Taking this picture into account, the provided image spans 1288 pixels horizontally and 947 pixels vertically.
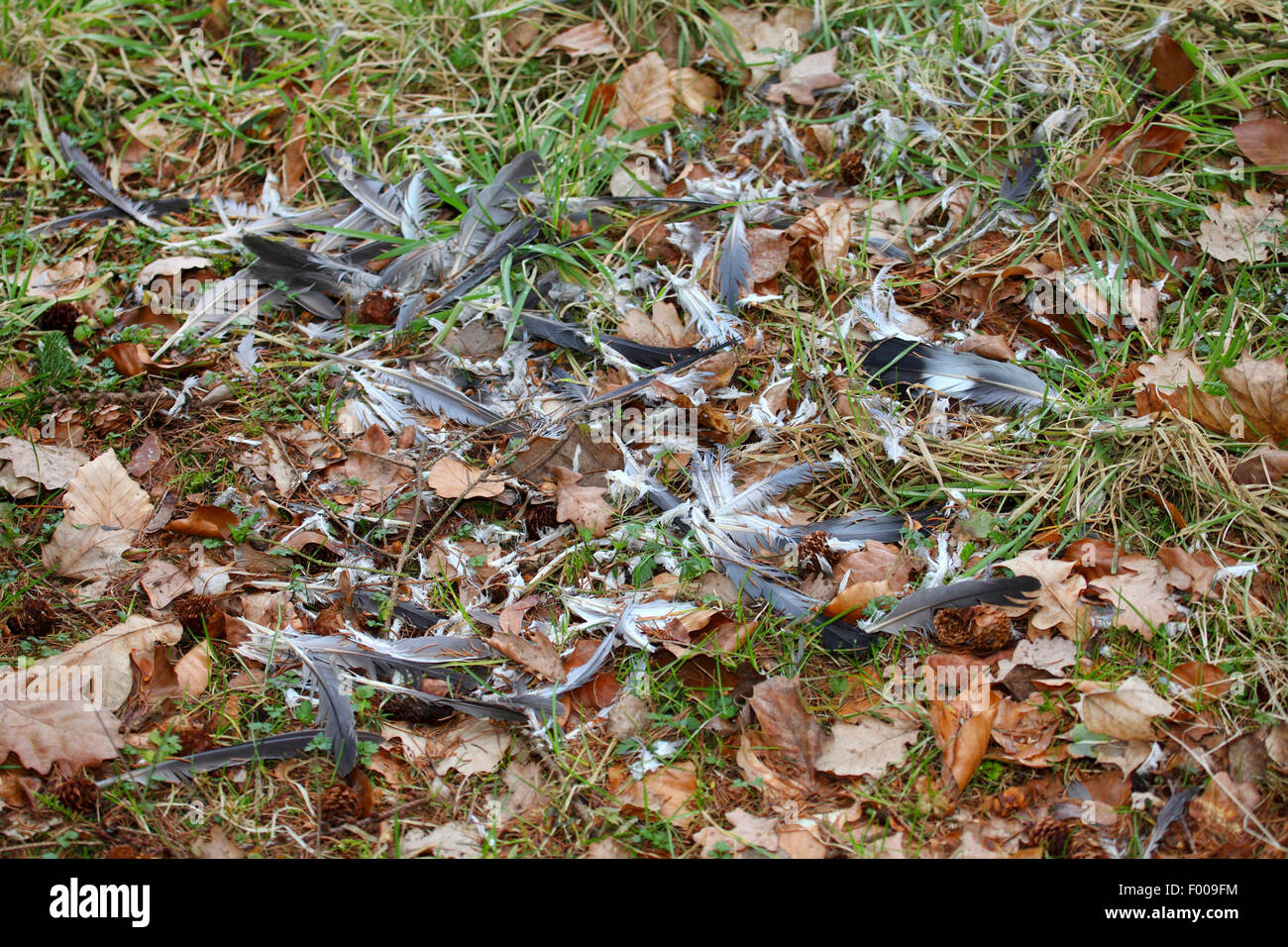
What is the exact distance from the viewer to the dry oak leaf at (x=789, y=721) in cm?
200

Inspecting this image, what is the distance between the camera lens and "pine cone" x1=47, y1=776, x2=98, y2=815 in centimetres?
196

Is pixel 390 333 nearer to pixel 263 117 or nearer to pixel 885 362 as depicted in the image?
pixel 263 117

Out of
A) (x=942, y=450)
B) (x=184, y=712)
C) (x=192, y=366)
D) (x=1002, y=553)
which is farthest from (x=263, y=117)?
(x=1002, y=553)

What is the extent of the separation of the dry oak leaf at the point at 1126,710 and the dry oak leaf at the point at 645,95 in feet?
7.83

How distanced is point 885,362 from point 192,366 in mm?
2144

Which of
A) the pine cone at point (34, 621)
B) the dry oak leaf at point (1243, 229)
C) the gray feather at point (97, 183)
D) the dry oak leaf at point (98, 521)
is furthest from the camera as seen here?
the gray feather at point (97, 183)

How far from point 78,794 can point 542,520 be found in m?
1.23

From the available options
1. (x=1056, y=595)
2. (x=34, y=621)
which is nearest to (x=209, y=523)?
(x=34, y=621)

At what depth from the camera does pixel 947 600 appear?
2141mm

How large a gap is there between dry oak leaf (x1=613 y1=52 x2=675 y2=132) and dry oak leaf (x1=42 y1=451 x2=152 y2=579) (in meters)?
2.04

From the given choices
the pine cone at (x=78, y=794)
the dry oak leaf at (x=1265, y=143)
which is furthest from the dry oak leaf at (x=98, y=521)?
the dry oak leaf at (x=1265, y=143)

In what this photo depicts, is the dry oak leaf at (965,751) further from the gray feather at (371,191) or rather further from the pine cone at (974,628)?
the gray feather at (371,191)

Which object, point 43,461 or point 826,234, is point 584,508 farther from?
point 43,461
